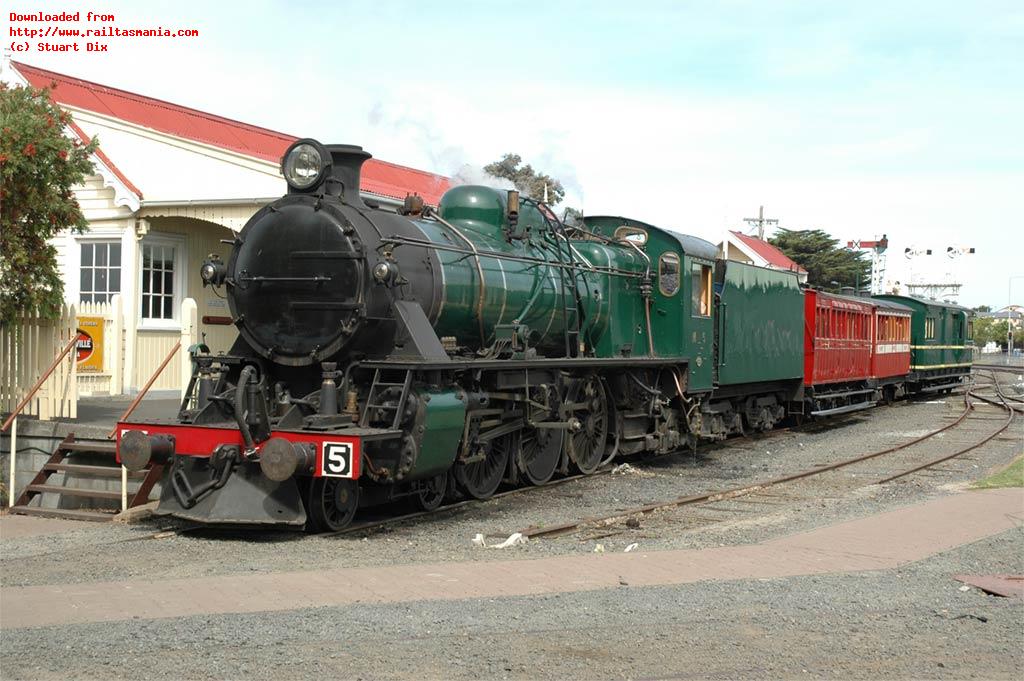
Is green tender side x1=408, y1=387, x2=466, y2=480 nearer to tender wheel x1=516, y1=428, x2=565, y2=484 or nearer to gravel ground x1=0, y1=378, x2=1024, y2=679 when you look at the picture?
gravel ground x1=0, y1=378, x2=1024, y2=679

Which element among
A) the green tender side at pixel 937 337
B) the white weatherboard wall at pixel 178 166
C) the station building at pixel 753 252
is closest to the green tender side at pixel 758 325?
the white weatherboard wall at pixel 178 166

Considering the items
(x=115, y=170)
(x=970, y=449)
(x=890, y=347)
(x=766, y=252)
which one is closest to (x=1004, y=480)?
(x=970, y=449)

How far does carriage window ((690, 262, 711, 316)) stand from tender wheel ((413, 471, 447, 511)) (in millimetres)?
5850

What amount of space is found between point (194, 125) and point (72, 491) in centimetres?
1090

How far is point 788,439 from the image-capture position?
1864 centimetres

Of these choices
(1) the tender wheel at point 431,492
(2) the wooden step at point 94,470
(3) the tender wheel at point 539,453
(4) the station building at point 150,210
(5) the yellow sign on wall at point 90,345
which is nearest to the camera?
(1) the tender wheel at point 431,492

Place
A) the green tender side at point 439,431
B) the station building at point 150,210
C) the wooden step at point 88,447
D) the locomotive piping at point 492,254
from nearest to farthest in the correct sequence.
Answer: the green tender side at point 439,431
the locomotive piping at point 492,254
the wooden step at point 88,447
the station building at point 150,210

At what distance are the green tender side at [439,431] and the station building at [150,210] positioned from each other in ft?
23.7

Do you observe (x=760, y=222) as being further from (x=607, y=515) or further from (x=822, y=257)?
(x=607, y=515)

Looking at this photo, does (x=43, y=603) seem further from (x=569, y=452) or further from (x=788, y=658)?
(x=569, y=452)

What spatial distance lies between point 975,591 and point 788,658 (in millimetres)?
2396

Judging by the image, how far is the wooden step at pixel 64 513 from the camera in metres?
10.2

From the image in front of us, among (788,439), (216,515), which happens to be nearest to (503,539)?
(216,515)

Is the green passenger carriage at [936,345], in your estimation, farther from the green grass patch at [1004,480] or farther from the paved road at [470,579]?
the paved road at [470,579]
